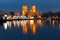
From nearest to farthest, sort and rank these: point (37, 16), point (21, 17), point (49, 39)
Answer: point (49, 39) < point (21, 17) < point (37, 16)

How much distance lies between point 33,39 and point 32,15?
3058 inches

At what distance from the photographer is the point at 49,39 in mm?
14328

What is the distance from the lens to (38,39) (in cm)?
1459

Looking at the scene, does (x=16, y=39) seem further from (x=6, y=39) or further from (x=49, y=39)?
(x=49, y=39)

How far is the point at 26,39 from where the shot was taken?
14.8m

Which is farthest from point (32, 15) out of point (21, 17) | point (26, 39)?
point (26, 39)

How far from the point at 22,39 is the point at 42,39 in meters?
1.29

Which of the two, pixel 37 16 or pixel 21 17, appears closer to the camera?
pixel 21 17

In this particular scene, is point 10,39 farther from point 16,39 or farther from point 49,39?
point 49,39

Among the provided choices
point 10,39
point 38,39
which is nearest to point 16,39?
point 10,39

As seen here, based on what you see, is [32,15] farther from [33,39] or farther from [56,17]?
[33,39]

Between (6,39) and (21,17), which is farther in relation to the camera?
A: (21,17)

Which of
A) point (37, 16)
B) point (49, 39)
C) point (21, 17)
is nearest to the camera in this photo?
point (49, 39)

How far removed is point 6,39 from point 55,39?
3.14 m
